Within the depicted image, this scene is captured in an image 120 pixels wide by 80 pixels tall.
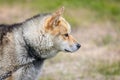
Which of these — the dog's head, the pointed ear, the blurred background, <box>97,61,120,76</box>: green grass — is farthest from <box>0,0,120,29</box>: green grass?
the pointed ear

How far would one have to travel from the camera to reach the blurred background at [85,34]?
16.4 m

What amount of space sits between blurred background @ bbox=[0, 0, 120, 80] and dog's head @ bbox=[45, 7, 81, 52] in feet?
12.4

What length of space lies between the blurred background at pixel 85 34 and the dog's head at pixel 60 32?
379cm

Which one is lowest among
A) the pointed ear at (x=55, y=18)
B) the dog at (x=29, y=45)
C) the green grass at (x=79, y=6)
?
the dog at (x=29, y=45)

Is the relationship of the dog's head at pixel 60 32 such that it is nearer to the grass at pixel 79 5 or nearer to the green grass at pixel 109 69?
the green grass at pixel 109 69

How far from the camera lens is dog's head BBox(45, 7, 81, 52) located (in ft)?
38.4

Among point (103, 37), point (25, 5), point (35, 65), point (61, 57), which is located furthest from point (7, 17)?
point (35, 65)

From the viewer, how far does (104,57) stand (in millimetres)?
17938

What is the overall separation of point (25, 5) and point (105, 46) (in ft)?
22.8

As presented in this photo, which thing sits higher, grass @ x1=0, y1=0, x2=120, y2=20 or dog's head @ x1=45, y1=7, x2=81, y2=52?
grass @ x1=0, y1=0, x2=120, y2=20

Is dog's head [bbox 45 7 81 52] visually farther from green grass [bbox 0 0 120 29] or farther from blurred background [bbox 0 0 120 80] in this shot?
green grass [bbox 0 0 120 29]

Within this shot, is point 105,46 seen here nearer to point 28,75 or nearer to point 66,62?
point 66,62

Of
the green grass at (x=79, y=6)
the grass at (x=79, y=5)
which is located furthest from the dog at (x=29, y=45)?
the grass at (x=79, y=5)

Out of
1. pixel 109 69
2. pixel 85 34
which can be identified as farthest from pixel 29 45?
pixel 85 34
